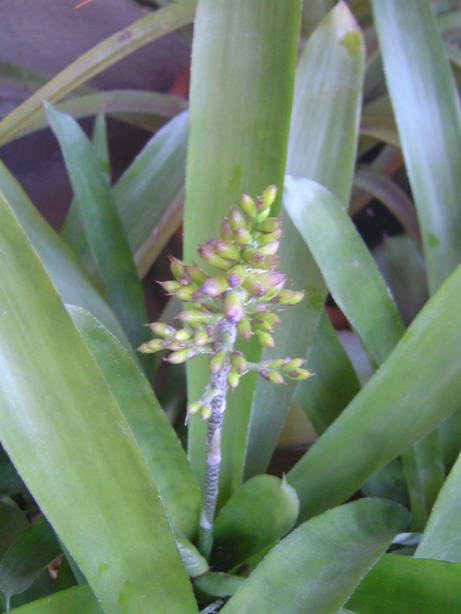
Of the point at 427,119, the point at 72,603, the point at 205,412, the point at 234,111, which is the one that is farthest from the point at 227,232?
the point at 427,119

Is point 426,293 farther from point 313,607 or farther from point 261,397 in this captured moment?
point 313,607

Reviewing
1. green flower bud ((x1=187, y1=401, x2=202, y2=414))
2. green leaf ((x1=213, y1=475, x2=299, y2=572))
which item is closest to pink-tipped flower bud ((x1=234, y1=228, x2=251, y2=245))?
green flower bud ((x1=187, y1=401, x2=202, y2=414))

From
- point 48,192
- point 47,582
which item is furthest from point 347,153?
point 48,192

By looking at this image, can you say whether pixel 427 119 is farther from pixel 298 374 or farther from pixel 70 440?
pixel 70 440

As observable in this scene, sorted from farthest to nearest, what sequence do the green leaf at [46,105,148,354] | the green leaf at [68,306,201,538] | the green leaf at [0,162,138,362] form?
the green leaf at [46,105,148,354] → the green leaf at [0,162,138,362] → the green leaf at [68,306,201,538]

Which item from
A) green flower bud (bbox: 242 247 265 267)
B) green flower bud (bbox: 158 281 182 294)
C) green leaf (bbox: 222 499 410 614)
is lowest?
green leaf (bbox: 222 499 410 614)

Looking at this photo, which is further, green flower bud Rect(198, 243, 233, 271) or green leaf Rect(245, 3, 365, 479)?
green leaf Rect(245, 3, 365, 479)

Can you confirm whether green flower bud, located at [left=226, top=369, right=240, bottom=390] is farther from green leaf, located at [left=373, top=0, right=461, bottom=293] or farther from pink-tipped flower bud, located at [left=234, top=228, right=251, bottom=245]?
green leaf, located at [left=373, top=0, right=461, bottom=293]

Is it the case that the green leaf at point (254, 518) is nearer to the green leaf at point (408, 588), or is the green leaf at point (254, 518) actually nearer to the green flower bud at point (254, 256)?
the green leaf at point (408, 588)
